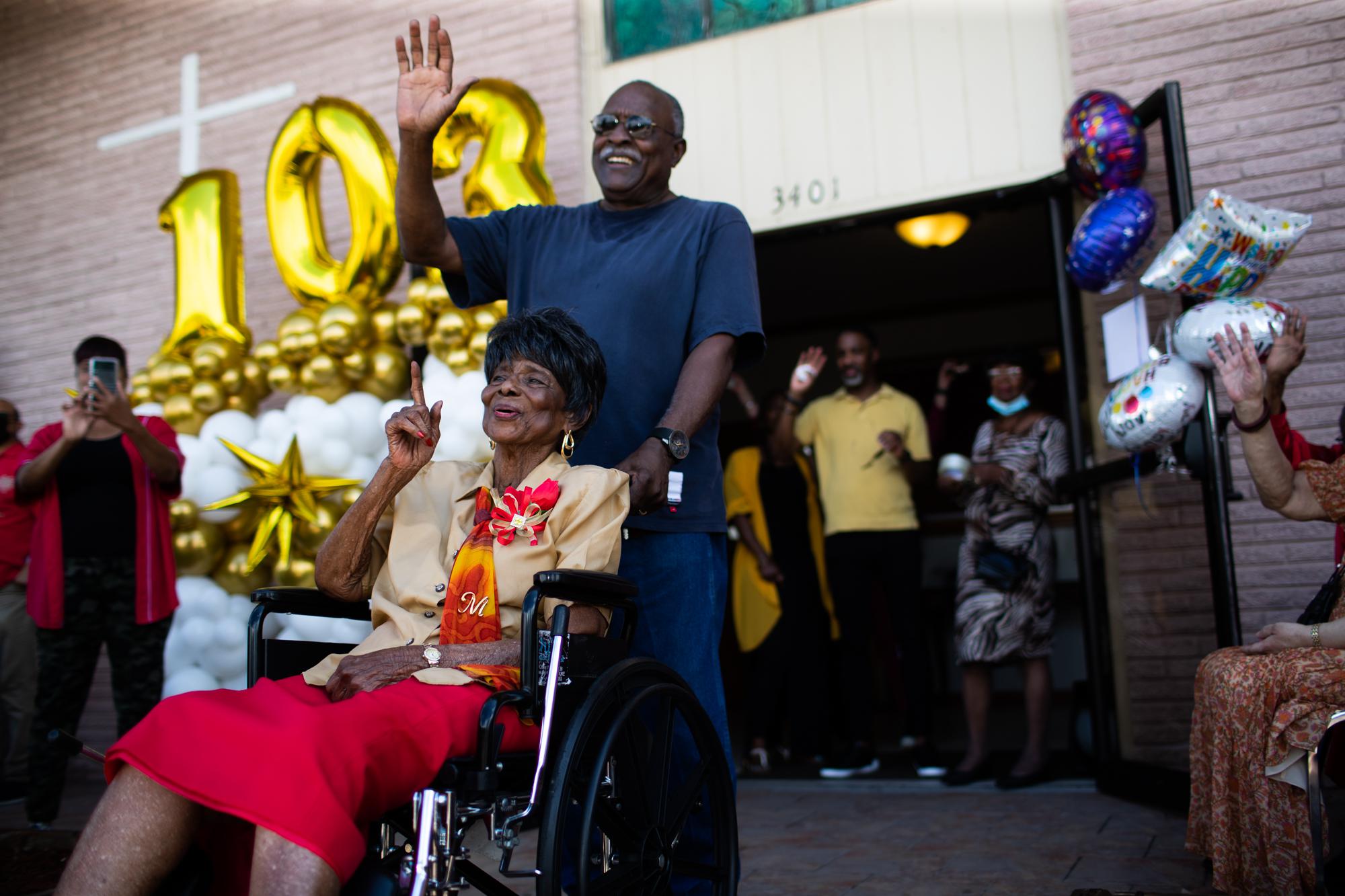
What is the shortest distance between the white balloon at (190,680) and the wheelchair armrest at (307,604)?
251 centimetres

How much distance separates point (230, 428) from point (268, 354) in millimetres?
341

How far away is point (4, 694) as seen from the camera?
459 cm

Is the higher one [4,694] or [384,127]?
[384,127]

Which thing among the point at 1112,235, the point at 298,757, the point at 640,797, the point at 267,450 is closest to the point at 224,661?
the point at 267,450

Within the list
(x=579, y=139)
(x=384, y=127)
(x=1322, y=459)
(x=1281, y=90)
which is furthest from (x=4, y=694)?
(x=1281, y=90)

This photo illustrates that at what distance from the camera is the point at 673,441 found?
6.75 feet

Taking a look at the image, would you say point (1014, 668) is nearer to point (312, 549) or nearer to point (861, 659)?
point (861, 659)

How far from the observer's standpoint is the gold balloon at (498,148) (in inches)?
168

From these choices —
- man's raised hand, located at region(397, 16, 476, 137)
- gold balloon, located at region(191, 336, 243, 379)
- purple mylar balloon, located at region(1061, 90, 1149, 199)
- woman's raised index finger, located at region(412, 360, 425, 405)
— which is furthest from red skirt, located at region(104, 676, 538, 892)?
gold balloon, located at region(191, 336, 243, 379)

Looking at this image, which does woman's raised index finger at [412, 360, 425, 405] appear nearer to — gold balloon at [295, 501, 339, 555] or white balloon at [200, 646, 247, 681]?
gold balloon at [295, 501, 339, 555]

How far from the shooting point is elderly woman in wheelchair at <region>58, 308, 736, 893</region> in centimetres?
153

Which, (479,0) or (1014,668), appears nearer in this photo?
(479,0)

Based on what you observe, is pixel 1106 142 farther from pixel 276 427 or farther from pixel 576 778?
pixel 276 427

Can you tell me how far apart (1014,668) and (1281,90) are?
4209 millimetres
